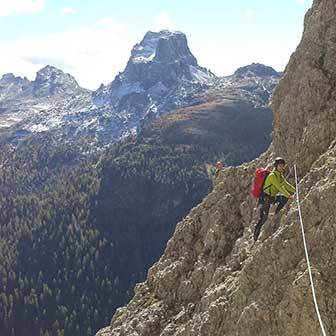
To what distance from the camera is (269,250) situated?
20312 mm

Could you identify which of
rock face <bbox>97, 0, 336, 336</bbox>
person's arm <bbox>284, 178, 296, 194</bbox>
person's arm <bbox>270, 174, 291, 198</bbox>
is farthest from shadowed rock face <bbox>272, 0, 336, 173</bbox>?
person's arm <bbox>270, 174, 291, 198</bbox>

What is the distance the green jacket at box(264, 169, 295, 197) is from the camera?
2191 cm

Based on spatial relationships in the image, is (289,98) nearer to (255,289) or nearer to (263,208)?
(263,208)

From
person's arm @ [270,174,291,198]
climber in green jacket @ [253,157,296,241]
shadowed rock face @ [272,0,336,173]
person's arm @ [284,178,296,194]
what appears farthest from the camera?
shadowed rock face @ [272,0,336,173]

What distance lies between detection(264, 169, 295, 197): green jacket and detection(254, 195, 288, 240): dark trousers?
30 centimetres

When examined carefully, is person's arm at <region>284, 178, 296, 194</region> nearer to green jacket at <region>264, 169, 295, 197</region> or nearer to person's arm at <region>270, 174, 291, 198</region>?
green jacket at <region>264, 169, 295, 197</region>

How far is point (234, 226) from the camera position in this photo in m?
28.7

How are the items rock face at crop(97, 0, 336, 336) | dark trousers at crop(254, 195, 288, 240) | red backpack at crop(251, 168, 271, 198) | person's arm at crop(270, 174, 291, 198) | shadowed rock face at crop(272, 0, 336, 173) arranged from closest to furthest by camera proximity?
rock face at crop(97, 0, 336, 336)
person's arm at crop(270, 174, 291, 198)
dark trousers at crop(254, 195, 288, 240)
red backpack at crop(251, 168, 271, 198)
shadowed rock face at crop(272, 0, 336, 173)

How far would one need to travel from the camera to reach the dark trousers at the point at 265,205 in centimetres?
2247

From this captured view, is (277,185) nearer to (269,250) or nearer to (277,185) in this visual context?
(277,185)

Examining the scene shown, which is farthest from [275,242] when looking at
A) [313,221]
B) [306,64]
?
[306,64]

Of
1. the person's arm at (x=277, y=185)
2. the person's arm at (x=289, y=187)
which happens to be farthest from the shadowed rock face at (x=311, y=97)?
the person's arm at (x=277, y=185)

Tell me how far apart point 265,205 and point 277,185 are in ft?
4.68

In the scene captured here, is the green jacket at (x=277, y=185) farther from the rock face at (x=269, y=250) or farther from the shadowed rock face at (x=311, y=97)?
the shadowed rock face at (x=311, y=97)
